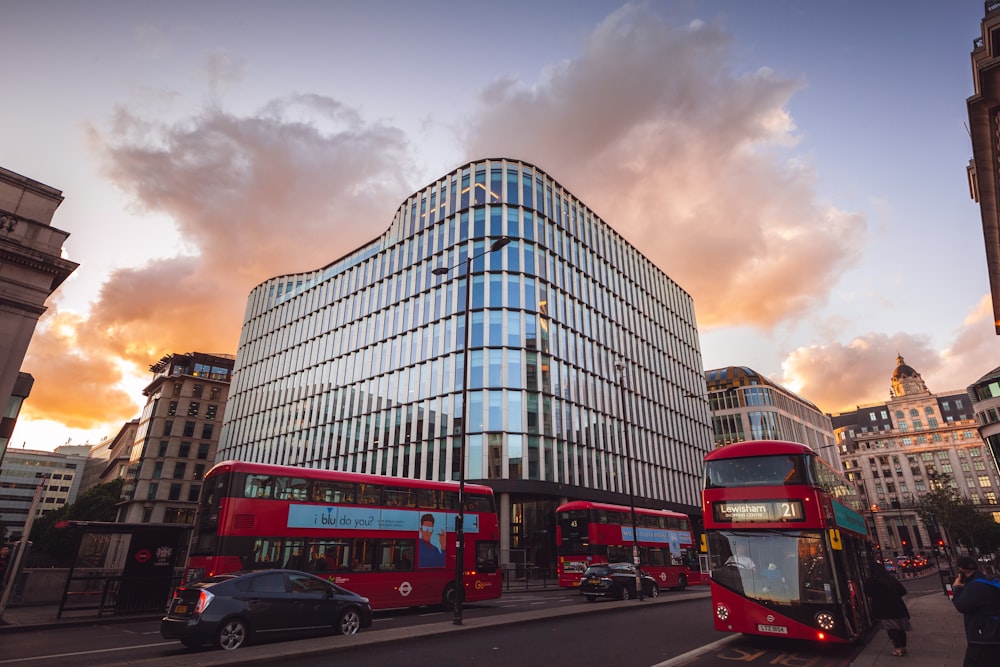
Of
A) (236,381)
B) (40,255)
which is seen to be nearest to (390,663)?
(40,255)

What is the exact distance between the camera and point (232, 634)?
33.6 ft

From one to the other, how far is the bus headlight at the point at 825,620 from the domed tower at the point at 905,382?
155 m

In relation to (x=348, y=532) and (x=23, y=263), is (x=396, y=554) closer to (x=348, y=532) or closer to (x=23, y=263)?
(x=348, y=532)

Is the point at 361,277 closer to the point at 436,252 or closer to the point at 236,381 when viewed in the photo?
the point at 436,252

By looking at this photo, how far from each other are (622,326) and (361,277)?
1250 inches

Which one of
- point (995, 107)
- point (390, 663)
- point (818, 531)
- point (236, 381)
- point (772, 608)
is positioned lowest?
point (390, 663)

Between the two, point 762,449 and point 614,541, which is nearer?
point 762,449

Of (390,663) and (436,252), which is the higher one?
(436,252)

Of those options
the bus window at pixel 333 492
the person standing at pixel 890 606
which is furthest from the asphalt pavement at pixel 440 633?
the bus window at pixel 333 492

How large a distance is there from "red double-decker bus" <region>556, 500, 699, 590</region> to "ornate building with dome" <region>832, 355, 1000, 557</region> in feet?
340

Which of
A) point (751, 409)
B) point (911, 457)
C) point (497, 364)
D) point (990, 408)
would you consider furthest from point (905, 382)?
point (497, 364)

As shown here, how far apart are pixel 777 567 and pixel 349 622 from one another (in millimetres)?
9839

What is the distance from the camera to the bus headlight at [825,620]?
33.3ft

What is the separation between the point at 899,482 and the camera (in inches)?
4688
